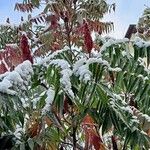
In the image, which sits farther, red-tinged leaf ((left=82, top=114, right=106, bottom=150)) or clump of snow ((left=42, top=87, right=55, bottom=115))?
red-tinged leaf ((left=82, top=114, right=106, bottom=150))

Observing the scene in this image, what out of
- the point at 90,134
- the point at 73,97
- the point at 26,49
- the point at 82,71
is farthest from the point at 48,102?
the point at 90,134

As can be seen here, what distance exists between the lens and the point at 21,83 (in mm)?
2543

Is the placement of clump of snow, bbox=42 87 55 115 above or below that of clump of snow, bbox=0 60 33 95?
below

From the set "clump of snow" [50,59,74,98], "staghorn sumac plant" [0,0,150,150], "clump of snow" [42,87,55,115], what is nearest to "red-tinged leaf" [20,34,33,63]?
"staghorn sumac plant" [0,0,150,150]

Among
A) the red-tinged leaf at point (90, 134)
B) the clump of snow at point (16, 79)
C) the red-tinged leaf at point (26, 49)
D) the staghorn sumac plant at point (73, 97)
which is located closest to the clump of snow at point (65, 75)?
the staghorn sumac plant at point (73, 97)

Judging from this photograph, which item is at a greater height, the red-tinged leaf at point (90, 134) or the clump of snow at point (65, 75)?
the clump of snow at point (65, 75)

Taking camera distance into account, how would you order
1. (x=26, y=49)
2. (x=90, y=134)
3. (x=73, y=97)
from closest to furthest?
(x=73, y=97), (x=26, y=49), (x=90, y=134)

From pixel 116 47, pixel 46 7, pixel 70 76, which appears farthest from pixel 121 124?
pixel 46 7

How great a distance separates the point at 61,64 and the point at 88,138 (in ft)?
2.31

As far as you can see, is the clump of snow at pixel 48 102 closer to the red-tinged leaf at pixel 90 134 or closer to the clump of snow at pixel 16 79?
the clump of snow at pixel 16 79

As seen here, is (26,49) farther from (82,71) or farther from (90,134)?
(90,134)

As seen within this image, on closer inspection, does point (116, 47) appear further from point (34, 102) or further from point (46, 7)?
point (46, 7)

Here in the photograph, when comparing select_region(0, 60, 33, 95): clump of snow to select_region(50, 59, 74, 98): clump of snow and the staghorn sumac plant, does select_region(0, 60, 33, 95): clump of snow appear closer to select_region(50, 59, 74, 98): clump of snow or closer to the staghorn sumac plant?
the staghorn sumac plant

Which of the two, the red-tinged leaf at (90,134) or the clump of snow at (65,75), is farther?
the red-tinged leaf at (90,134)
